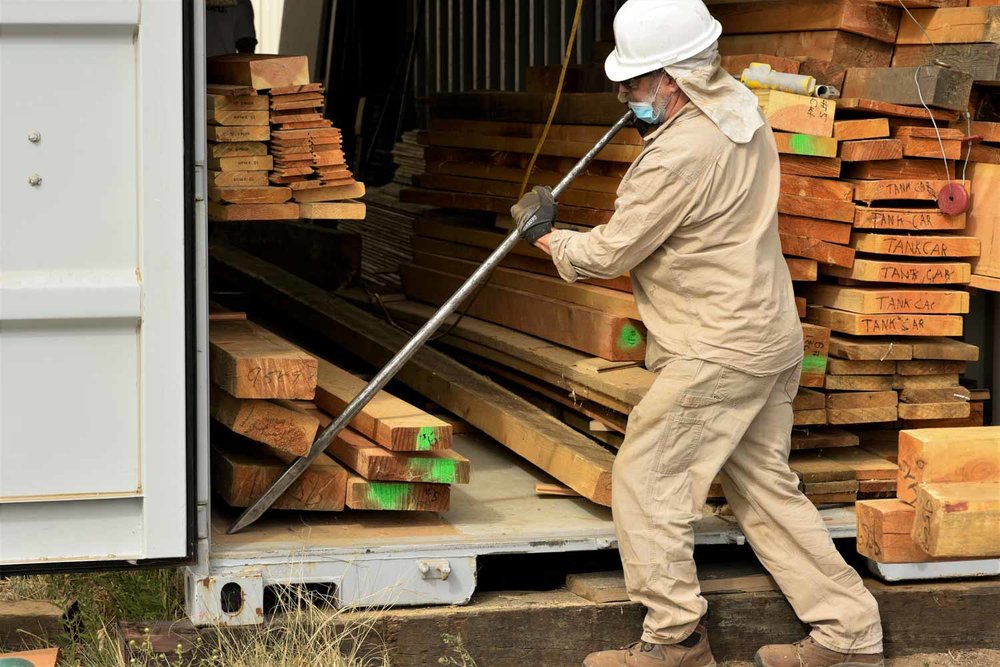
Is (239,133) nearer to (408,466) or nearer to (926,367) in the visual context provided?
(408,466)

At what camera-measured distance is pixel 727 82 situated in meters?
4.34

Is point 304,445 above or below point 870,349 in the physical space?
below

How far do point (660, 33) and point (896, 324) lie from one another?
1540 mm

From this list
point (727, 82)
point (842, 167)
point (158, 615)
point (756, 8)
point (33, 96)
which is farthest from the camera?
point (756, 8)

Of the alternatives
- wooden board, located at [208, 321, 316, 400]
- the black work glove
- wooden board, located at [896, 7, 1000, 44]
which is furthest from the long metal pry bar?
wooden board, located at [896, 7, 1000, 44]

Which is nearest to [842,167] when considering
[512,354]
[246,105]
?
[512,354]

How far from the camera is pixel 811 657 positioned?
4.61 metres

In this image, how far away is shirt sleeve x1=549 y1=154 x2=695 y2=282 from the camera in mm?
4199

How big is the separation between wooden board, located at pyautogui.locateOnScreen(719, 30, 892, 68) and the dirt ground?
7.40ft

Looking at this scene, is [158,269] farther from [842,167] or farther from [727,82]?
[842,167]

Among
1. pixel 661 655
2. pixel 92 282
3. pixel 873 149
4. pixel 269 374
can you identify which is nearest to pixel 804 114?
pixel 873 149

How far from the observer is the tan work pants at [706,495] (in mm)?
4348

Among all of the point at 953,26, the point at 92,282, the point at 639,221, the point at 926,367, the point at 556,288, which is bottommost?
the point at 926,367

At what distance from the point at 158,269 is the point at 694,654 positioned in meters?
2.14
